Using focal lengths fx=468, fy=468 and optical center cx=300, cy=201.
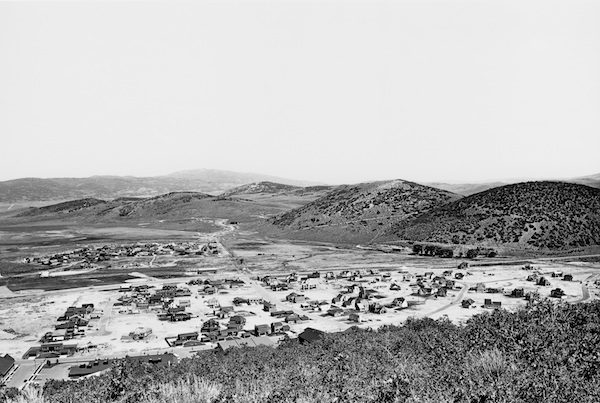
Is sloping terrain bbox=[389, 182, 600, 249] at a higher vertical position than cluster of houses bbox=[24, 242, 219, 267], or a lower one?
higher

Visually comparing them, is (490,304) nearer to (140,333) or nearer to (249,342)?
Answer: (249,342)

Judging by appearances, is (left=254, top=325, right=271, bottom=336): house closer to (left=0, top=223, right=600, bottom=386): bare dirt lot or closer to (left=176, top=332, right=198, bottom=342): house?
(left=0, top=223, right=600, bottom=386): bare dirt lot

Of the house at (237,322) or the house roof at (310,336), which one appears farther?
the house at (237,322)

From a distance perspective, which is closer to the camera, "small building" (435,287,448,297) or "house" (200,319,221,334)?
"house" (200,319,221,334)

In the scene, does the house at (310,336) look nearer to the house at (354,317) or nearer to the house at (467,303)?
the house at (354,317)

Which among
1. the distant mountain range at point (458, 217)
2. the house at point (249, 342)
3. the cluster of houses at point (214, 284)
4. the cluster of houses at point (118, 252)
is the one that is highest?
the distant mountain range at point (458, 217)

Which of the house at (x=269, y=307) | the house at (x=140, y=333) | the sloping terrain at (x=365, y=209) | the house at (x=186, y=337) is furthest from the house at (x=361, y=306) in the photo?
the sloping terrain at (x=365, y=209)

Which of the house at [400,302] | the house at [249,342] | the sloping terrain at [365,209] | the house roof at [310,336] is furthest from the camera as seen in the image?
the sloping terrain at [365,209]

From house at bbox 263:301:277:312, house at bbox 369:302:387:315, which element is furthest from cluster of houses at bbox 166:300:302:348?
house at bbox 369:302:387:315

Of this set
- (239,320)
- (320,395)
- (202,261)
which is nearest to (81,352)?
(239,320)
